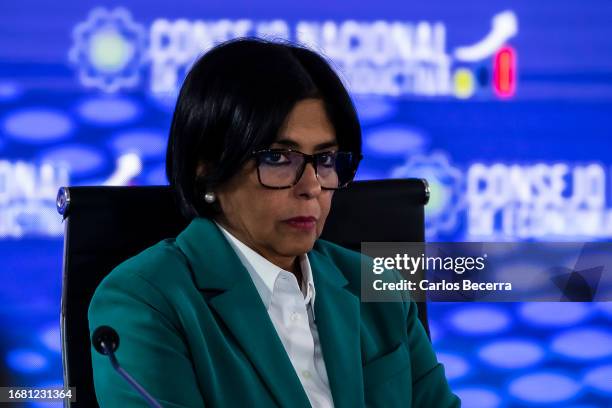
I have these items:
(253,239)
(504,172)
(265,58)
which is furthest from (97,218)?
(504,172)

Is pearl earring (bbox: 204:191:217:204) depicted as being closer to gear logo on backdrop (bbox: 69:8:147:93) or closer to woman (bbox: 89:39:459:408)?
woman (bbox: 89:39:459:408)

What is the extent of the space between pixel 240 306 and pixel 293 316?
0.33 ft

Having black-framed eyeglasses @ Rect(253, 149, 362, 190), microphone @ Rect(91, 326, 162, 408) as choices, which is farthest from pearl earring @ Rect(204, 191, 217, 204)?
microphone @ Rect(91, 326, 162, 408)

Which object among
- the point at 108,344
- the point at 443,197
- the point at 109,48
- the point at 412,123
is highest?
the point at 109,48

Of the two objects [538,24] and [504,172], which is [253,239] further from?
[538,24]

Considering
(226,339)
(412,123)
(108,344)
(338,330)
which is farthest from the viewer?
(412,123)

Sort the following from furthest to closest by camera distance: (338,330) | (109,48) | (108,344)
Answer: (109,48) → (338,330) → (108,344)

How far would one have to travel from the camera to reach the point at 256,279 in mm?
1336

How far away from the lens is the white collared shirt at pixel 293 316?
4.24ft

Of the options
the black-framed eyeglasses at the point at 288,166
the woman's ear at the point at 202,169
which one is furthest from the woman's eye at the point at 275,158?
the woman's ear at the point at 202,169

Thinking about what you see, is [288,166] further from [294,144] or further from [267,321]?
[267,321]

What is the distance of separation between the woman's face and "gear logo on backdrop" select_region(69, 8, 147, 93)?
4.89 feet

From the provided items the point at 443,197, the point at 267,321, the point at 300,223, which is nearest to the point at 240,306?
the point at 267,321

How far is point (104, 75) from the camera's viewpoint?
274 cm
